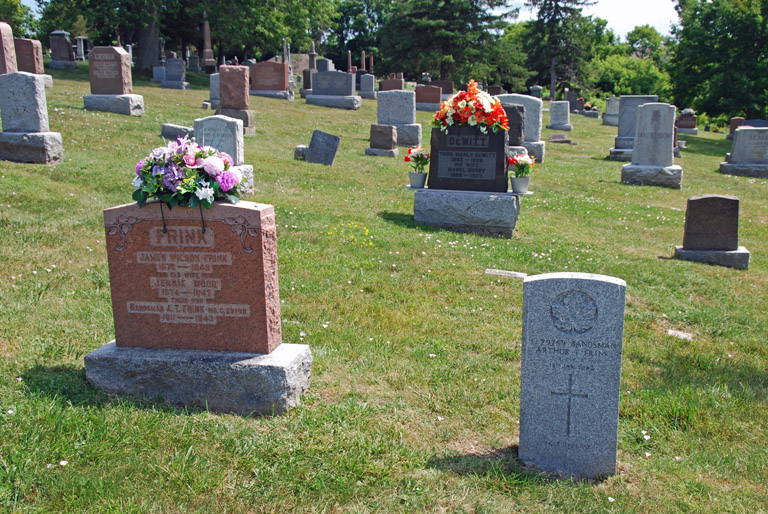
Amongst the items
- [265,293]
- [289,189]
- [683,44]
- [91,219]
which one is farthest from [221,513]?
[683,44]

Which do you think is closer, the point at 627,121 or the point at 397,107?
the point at 397,107

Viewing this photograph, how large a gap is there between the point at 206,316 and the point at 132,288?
0.52 metres

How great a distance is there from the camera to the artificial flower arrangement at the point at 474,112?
376 inches

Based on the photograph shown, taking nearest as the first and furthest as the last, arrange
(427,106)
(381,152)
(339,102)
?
→ (381,152)
(339,102)
(427,106)

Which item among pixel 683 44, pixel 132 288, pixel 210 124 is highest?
pixel 683 44

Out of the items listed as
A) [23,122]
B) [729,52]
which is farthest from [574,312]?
[729,52]

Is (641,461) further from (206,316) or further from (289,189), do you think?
(289,189)

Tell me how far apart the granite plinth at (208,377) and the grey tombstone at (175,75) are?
1024 inches

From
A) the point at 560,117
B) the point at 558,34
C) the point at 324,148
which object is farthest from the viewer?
the point at 558,34

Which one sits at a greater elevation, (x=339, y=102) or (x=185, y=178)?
(x=339, y=102)

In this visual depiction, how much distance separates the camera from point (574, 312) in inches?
136

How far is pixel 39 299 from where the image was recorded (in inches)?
215

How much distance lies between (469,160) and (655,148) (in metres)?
8.66

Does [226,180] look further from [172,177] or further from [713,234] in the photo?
[713,234]
